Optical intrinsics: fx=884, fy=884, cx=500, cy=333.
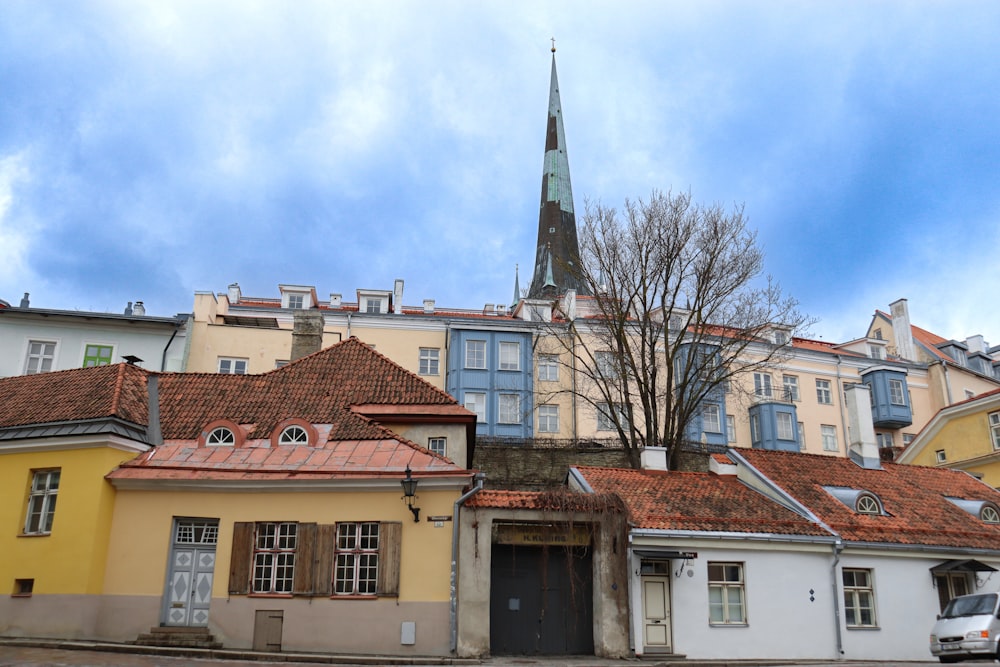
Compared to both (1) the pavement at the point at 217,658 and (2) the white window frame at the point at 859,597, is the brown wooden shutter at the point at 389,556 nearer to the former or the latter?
(1) the pavement at the point at 217,658

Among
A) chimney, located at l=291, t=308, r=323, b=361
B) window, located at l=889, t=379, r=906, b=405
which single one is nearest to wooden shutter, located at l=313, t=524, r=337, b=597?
chimney, located at l=291, t=308, r=323, b=361

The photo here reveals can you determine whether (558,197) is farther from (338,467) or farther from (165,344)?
(338,467)

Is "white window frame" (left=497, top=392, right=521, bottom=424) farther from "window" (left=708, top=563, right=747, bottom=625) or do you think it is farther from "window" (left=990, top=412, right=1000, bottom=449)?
"window" (left=708, top=563, right=747, bottom=625)

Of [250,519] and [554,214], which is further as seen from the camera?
[554,214]

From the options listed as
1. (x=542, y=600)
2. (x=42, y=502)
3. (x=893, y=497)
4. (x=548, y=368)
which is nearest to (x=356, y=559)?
(x=542, y=600)

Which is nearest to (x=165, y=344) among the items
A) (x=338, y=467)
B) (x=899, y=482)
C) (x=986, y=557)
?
(x=338, y=467)

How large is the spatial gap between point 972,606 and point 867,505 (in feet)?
19.0

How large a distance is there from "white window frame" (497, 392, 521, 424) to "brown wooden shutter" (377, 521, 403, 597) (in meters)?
26.0

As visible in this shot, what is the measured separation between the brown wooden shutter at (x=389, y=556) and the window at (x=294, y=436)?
306 centimetres

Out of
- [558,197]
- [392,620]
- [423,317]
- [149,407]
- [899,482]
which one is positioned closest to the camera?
[392,620]

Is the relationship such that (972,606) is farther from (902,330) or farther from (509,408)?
(902,330)

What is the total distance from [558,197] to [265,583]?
2100 inches

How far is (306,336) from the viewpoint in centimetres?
2816

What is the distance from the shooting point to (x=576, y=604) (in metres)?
20.2
